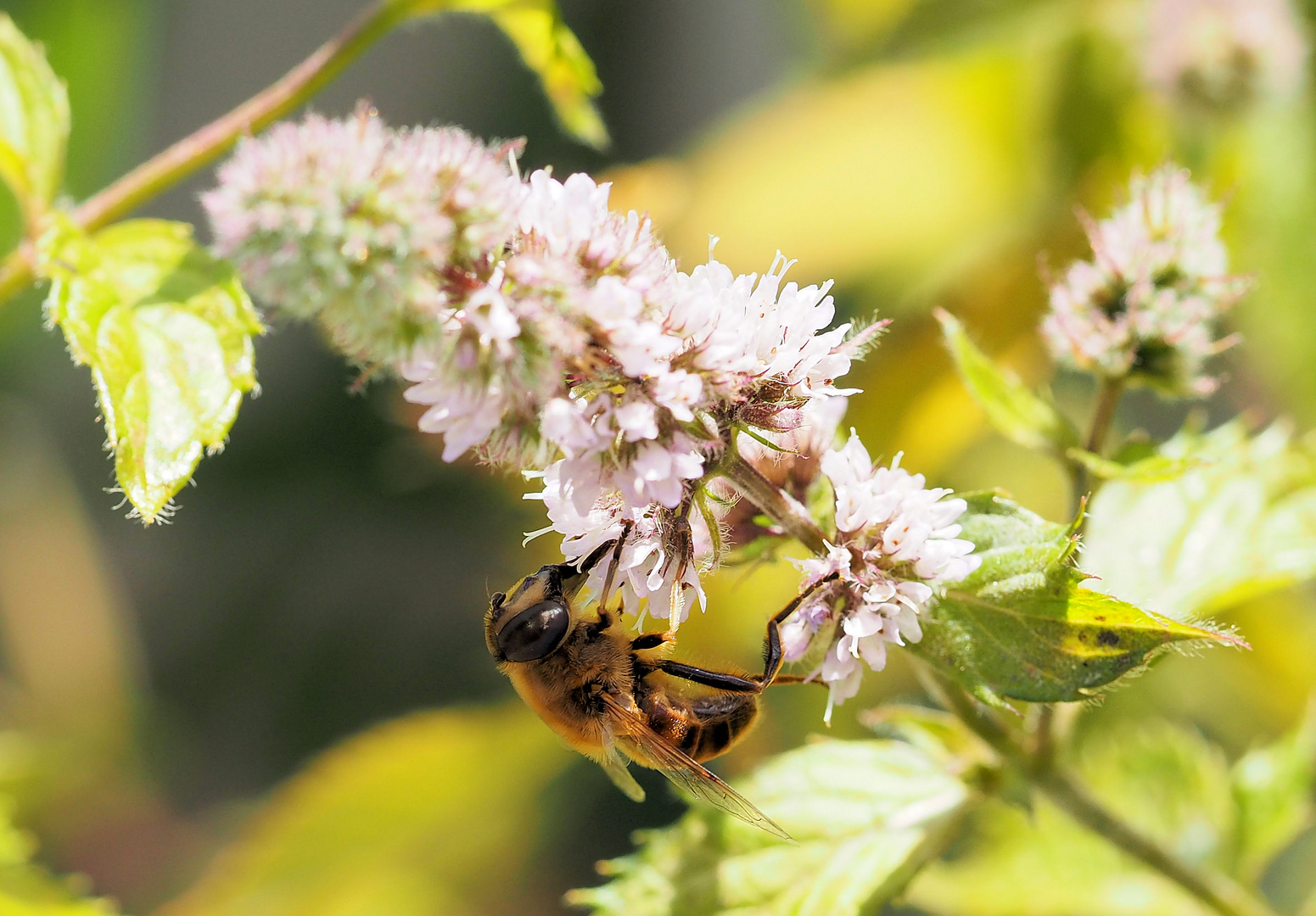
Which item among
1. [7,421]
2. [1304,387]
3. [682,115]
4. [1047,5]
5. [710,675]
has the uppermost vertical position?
[682,115]

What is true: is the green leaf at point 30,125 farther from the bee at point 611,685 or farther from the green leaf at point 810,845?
the green leaf at point 810,845

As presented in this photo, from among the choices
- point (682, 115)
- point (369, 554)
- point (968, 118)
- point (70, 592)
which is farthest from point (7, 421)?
point (968, 118)

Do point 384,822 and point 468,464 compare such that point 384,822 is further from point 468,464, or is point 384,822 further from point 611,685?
point 611,685

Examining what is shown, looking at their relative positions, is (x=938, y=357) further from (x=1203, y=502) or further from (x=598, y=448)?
(x=598, y=448)

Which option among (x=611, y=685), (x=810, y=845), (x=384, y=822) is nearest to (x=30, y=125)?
(x=611, y=685)

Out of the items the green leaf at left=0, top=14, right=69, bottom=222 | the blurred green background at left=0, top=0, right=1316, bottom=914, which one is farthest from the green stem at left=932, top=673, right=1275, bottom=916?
the green leaf at left=0, top=14, right=69, bottom=222

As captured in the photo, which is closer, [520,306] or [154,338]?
[520,306]
